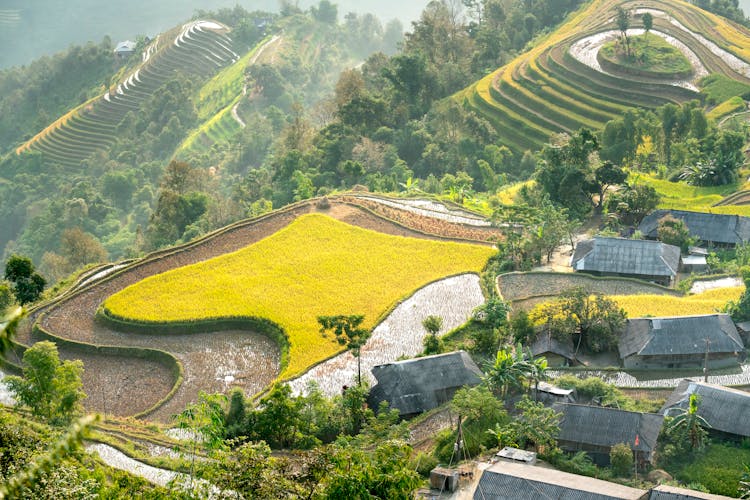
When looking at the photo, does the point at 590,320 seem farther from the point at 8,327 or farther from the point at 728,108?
the point at 728,108

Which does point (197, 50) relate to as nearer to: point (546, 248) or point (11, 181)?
point (11, 181)

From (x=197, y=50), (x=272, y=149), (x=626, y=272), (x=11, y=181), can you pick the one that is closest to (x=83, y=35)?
(x=197, y=50)

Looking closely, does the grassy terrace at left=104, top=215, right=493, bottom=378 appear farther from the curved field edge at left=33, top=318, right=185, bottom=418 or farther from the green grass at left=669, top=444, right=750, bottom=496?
the green grass at left=669, top=444, right=750, bottom=496

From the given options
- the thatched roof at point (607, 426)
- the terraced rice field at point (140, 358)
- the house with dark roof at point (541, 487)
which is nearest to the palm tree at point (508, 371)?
the thatched roof at point (607, 426)

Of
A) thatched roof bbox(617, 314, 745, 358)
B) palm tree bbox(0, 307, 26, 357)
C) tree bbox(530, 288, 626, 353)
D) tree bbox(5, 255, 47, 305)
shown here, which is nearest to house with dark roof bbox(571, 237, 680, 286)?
tree bbox(530, 288, 626, 353)

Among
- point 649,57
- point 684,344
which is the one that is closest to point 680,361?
point 684,344

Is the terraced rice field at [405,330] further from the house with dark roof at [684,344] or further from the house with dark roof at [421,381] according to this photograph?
the house with dark roof at [684,344]
